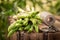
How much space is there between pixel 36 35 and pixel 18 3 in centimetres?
193

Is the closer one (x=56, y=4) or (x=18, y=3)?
(x=18, y=3)

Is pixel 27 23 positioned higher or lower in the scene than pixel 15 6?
lower

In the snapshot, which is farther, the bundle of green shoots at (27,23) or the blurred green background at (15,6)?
the blurred green background at (15,6)

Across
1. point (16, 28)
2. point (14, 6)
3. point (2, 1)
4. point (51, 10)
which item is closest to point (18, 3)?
point (14, 6)

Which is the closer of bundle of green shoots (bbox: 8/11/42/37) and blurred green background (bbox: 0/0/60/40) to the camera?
bundle of green shoots (bbox: 8/11/42/37)

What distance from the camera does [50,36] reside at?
9.03 feet

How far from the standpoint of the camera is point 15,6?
14.6ft

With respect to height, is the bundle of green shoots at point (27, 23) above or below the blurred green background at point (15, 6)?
below

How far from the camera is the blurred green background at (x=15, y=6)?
4.45 metres

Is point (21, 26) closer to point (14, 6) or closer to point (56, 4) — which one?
point (14, 6)

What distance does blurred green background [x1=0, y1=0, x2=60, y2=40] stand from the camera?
4.45 meters

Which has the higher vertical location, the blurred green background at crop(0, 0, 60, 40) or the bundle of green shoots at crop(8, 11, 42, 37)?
the blurred green background at crop(0, 0, 60, 40)

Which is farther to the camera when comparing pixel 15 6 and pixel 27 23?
Answer: pixel 15 6

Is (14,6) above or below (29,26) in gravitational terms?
above
